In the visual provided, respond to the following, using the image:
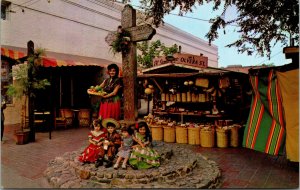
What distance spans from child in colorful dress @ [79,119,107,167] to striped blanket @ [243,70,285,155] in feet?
10.4

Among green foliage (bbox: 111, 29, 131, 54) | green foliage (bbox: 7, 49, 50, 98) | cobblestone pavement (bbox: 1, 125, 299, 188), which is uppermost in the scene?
green foliage (bbox: 111, 29, 131, 54)

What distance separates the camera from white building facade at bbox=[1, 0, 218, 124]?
12555 millimetres

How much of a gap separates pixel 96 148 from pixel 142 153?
1.09 m

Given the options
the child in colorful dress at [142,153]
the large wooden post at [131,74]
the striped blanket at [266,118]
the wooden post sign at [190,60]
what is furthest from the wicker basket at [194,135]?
the child in colorful dress at [142,153]

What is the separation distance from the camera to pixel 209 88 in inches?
368

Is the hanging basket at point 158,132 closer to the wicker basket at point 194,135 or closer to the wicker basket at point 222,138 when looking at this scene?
the wicker basket at point 194,135

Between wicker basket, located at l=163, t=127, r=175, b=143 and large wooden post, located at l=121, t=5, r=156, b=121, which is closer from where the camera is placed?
large wooden post, located at l=121, t=5, r=156, b=121

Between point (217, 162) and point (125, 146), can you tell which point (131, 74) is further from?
point (217, 162)

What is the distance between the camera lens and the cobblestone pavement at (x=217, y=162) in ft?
16.9

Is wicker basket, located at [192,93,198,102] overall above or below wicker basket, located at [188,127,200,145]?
above

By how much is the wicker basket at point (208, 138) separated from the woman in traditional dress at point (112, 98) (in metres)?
3.61

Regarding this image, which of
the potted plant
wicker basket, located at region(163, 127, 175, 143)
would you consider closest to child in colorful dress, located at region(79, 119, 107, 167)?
wicker basket, located at region(163, 127, 175, 143)

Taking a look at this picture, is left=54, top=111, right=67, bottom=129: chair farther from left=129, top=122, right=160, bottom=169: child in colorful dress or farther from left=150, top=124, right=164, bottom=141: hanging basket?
left=129, top=122, right=160, bottom=169: child in colorful dress

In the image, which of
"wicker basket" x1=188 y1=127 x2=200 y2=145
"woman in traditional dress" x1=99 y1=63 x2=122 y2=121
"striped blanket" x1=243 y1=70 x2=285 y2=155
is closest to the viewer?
"striped blanket" x1=243 y1=70 x2=285 y2=155
